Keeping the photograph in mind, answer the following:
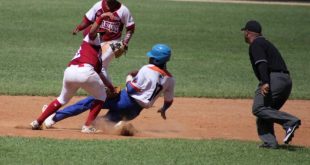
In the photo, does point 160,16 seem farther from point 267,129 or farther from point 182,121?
point 267,129

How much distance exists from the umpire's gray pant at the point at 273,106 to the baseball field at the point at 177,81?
286 millimetres

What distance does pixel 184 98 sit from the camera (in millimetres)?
15406

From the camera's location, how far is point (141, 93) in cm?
1131

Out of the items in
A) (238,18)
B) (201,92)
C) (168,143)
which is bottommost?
(238,18)

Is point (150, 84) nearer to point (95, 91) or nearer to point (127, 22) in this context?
point (95, 91)

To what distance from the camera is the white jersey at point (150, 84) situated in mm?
11172

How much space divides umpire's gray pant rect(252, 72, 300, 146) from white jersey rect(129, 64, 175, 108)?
137 centimetres

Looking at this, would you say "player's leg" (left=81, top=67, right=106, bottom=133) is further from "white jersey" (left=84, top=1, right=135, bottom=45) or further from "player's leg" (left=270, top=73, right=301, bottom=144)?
"player's leg" (left=270, top=73, right=301, bottom=144)

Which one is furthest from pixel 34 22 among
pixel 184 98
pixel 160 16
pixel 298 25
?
pixel 184 98

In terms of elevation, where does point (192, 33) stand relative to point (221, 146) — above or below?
below

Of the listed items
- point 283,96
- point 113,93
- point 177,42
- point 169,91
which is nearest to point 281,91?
point 283,96

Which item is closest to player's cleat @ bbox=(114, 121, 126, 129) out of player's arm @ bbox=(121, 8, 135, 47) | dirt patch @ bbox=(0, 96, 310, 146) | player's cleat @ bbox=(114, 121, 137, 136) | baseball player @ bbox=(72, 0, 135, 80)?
player's cleat @ bbox=(114, 121, 137, 136)

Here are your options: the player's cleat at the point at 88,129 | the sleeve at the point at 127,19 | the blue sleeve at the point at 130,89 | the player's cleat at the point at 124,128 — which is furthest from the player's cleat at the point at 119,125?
the sleeve at the point at 127,19

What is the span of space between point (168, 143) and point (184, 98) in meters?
5.05
